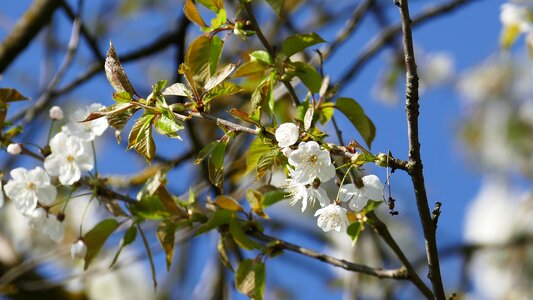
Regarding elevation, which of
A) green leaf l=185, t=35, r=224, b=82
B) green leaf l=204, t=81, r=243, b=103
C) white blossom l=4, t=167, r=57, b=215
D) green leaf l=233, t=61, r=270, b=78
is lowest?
white blossom l=4, t=167, r=57, b=215

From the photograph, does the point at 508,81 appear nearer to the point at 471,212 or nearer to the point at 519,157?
the point at 519,157

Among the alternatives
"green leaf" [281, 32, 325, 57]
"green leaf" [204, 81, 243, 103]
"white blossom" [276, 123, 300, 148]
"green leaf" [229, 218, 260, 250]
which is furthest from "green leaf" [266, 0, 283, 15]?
"green leaf" [229, 218, 260, 250]

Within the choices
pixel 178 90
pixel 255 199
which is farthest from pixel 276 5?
pixel 255 199

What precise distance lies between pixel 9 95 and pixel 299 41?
517mm

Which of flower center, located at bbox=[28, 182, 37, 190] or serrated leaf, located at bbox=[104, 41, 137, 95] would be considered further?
flower center, located at bbox=[28, 182, 37, 190]

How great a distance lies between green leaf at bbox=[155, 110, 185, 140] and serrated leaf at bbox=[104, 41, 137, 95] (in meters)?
0.07

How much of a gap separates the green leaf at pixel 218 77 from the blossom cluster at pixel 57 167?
0.59ft

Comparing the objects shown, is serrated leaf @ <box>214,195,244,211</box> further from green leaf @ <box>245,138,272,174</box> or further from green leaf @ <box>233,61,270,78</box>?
green leaf @ <box>233,61,270,78</box>

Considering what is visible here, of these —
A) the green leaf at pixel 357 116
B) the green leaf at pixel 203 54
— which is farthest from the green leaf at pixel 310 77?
the green leaf at pixel 203 54

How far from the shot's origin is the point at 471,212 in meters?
4.43

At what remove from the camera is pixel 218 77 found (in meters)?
1.16

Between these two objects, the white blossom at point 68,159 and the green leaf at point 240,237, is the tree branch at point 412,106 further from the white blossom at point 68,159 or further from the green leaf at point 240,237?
the white blossom at point 68,159

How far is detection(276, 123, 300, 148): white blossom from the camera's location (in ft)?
3.47

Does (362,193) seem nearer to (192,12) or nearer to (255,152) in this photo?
(255,152)
